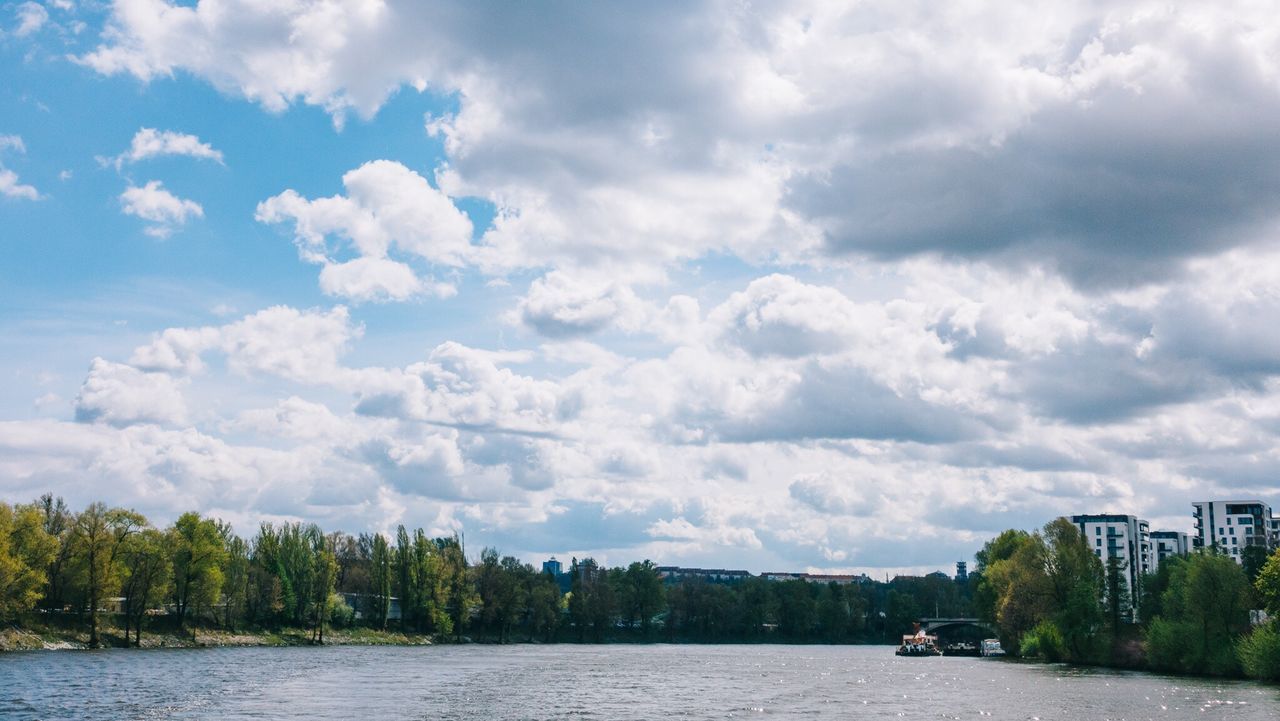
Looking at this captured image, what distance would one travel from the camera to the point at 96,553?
12169cm

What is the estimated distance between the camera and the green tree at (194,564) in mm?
136000

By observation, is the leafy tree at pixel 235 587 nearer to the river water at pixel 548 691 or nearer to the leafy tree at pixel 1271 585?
the river water at pixel 548 691

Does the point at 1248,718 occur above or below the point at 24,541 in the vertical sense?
below

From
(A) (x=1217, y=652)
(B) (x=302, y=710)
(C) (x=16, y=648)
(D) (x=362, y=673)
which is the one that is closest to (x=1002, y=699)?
(A) (x=1217, y=652)

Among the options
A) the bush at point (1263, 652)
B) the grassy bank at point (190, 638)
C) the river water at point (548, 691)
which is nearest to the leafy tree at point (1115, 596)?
the river water at point (548, 691)

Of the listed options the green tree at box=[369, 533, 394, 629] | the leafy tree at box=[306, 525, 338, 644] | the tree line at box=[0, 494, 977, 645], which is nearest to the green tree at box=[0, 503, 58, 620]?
the tree line at box=[0, 494, 977, 645]

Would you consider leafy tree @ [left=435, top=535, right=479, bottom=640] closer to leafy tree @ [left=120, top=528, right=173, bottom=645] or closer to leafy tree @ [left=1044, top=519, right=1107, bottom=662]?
leafy tree @ [left=120, top=528, right=173, bottom=645]

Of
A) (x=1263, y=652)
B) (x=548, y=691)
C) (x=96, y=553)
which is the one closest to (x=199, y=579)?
(x=96, y=553)

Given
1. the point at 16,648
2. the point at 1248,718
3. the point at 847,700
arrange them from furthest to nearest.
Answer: the point at 16,648 < the point at 847,700 < the point at 1248,718

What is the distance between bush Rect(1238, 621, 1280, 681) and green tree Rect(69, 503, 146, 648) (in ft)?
363

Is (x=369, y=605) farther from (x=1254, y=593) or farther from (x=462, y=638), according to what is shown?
(x=1254, y=593)

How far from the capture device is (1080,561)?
413 ft

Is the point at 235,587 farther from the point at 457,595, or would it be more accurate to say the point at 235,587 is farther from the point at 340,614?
the point at 457,595

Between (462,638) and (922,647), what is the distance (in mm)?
81907
